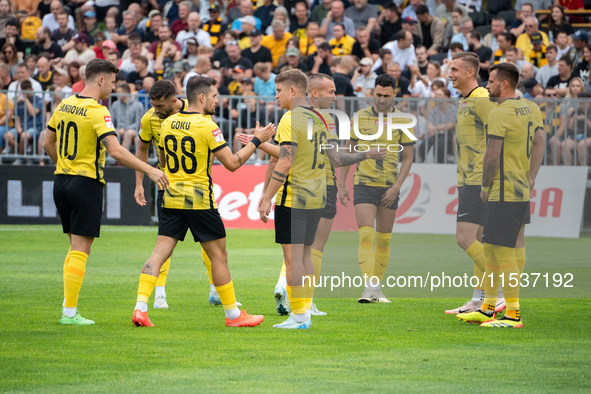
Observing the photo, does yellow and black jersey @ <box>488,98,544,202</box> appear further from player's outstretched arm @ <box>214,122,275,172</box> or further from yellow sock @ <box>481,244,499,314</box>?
player's outstretched arm @ <box>214,122,275,172</box>

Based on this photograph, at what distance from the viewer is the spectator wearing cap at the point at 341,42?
17.8 m

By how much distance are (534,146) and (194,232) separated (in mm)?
3166

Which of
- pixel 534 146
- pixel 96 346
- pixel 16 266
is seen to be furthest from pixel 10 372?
pixel 16 266

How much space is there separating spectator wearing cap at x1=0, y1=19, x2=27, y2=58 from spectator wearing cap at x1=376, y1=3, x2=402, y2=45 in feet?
30.6

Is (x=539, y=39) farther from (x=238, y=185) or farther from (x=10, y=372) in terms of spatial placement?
(x=10, y=372)

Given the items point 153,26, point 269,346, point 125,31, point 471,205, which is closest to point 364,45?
point 153,26

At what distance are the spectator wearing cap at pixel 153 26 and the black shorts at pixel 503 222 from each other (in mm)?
14899

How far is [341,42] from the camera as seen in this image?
17953mm

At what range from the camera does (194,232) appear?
257 inches

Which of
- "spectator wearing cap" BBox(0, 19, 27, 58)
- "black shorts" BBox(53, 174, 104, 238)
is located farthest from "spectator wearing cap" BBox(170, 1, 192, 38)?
"black shorts" BBox(53, 174, 104, 238)

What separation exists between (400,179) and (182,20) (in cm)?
1330

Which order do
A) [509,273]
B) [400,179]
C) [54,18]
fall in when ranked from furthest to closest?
[54,18] < [400,179] < [509,273]

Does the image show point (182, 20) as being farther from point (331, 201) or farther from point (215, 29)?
point (331, 201)

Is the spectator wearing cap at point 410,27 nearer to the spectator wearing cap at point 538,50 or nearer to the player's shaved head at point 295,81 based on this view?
the spectator wearing cap at point 538,50
